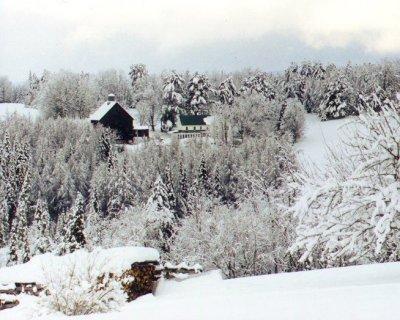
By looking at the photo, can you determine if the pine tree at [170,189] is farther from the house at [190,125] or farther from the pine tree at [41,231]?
the house at [190,125]

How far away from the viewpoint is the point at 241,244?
2436cm

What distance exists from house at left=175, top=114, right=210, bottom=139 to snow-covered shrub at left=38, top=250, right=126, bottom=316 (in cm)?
7273

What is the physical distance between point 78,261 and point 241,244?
55.9 feet

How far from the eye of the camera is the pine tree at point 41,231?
38787 mm

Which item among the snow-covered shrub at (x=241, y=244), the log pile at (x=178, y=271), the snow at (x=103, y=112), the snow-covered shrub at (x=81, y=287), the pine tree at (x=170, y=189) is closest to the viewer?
the snow-covered shrub at (x=81, y=287)

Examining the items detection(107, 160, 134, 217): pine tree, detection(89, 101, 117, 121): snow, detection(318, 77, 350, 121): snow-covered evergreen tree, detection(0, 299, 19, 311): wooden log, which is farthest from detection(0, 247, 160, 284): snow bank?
detection(318, 77, 350, 121): snow-covered evergreen tree

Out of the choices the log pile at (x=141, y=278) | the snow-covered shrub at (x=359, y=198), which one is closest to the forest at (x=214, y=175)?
the snow-covered shrub at (x=359, y=198)

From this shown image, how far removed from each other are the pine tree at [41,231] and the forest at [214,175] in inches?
7.9

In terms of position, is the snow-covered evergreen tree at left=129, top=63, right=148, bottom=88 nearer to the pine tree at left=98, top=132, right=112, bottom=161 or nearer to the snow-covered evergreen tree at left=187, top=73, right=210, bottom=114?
the snow-covered evergreen tree at left=187, top=73, right=210, bottom=114

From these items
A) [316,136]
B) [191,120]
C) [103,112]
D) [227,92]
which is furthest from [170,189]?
[227,92]

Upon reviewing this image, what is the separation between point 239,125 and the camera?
254 ft

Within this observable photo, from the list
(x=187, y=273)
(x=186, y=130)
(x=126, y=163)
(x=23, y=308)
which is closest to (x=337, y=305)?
(x=23, y=308)

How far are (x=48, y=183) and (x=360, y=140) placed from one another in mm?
55588

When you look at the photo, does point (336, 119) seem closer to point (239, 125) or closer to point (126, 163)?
point (239, 125)
